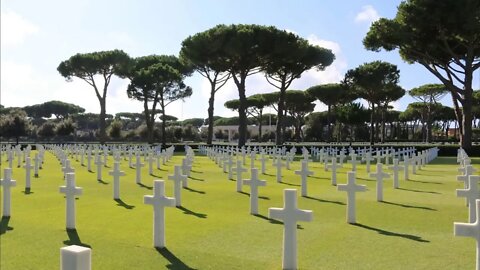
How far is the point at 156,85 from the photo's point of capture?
164 ft

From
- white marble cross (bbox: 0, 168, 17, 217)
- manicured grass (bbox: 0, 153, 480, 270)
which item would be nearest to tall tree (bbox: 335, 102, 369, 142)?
manicured grass (bbox: 0, 153, 480, 270)

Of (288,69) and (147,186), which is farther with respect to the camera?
(288,69)

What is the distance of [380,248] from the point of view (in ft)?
19.0

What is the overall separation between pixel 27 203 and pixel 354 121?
52059 millimetres

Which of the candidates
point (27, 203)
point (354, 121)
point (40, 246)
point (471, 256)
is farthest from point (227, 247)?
point (354, 121)

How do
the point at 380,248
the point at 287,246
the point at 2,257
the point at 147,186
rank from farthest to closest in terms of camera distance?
the point at 147,186 < the point at 380,248 < the point at 2,257 < the point at 287,246

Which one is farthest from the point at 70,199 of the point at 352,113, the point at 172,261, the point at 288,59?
the point at 352,113

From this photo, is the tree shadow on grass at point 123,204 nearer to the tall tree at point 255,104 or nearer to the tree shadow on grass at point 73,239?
the tree shadow on grass at point 73,239

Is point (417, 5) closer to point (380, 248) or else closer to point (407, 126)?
point (380, 248)

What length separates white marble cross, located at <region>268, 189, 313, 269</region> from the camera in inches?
188

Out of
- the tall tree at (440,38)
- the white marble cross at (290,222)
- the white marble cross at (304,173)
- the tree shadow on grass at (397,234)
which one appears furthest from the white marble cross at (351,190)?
the tall tree at (440,38)

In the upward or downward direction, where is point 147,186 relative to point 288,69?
downward

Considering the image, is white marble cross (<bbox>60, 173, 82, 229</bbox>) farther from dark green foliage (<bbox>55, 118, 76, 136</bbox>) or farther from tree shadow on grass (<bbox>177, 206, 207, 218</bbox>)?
dark green foliage (<bbox>55, 118, 76, 136</bbox>)

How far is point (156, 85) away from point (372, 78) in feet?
67.7
